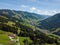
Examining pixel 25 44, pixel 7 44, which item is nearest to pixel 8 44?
pixel 7 44

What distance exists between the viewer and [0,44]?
134 metres

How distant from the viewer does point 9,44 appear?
140250mm

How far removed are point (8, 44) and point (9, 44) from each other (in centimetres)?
163

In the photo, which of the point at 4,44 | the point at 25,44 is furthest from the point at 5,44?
the point at 25,44

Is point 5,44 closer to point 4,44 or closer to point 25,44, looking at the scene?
point 4,44

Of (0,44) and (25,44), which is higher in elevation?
(0,44)

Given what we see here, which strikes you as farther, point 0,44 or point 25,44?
point 25,44

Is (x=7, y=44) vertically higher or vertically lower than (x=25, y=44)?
higher

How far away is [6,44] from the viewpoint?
455 feet

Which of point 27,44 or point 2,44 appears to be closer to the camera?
point 2,44

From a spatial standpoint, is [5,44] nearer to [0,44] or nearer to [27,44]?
[0,44]

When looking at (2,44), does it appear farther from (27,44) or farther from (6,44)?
(27,44)

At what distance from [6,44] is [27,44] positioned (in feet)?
208

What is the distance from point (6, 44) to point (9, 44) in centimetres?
271
